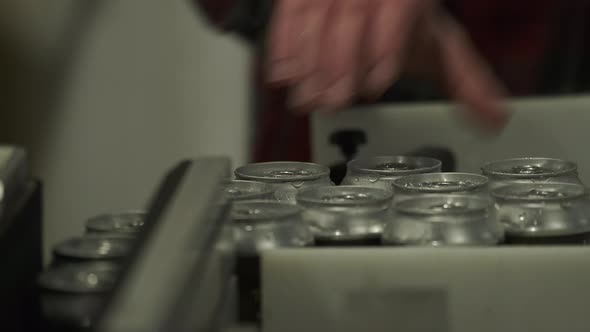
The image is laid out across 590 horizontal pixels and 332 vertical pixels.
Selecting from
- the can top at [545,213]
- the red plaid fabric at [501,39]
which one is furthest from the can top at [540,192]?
the red plaid fabric at [501,39]

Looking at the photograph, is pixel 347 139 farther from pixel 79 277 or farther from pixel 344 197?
pixel 79 277

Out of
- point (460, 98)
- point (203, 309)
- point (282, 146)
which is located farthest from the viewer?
point (282, 146)

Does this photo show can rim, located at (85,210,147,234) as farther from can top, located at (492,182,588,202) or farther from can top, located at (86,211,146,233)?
can top, located at (492,182,588,202)

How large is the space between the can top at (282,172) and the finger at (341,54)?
143 mm

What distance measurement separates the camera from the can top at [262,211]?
52 centimetres

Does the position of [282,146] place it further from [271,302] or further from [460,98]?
[271,302]

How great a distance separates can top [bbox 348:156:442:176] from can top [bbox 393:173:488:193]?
25mm

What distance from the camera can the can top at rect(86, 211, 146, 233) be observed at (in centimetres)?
54

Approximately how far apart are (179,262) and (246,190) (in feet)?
0.72

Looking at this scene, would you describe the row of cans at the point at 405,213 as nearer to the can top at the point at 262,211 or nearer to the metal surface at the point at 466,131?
the can top at the point at 262,211

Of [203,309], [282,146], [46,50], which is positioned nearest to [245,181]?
[203,309]

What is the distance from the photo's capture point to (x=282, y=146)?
1028mm

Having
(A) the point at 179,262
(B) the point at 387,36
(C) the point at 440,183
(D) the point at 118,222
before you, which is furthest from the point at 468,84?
(A) the point at 179,262

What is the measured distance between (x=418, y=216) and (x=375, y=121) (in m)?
0.39
